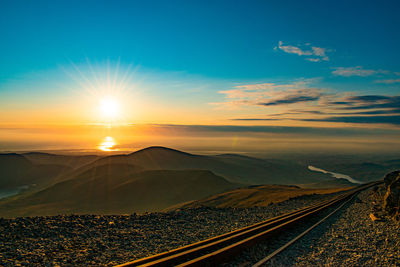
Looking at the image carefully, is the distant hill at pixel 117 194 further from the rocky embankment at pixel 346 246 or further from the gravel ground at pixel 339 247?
the gravel ground at pixel 339 247

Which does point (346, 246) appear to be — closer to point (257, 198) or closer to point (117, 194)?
point (257, 198)

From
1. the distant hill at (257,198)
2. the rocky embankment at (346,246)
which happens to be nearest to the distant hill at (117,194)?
the distant hill at (257,198)

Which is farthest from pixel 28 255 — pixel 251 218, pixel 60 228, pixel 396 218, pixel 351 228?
pixel 396 218

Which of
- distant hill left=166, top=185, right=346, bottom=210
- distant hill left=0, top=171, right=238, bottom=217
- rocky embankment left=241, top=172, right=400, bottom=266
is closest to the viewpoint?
rocky embankment left=241, top=172, right=400, bottom=266

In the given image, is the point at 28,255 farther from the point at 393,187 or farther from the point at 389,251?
the point at 393,187

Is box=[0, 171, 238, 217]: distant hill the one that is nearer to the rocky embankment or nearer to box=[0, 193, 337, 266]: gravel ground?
box=[0, 193, 337, 266]: gravel ground

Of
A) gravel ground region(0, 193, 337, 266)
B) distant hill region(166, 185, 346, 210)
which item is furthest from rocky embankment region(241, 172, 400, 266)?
distant hill region(166, 185, 346, 210)

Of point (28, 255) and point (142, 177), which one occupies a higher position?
Result: point (28, 255)

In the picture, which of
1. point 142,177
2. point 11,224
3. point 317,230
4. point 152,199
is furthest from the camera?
point 142,177
